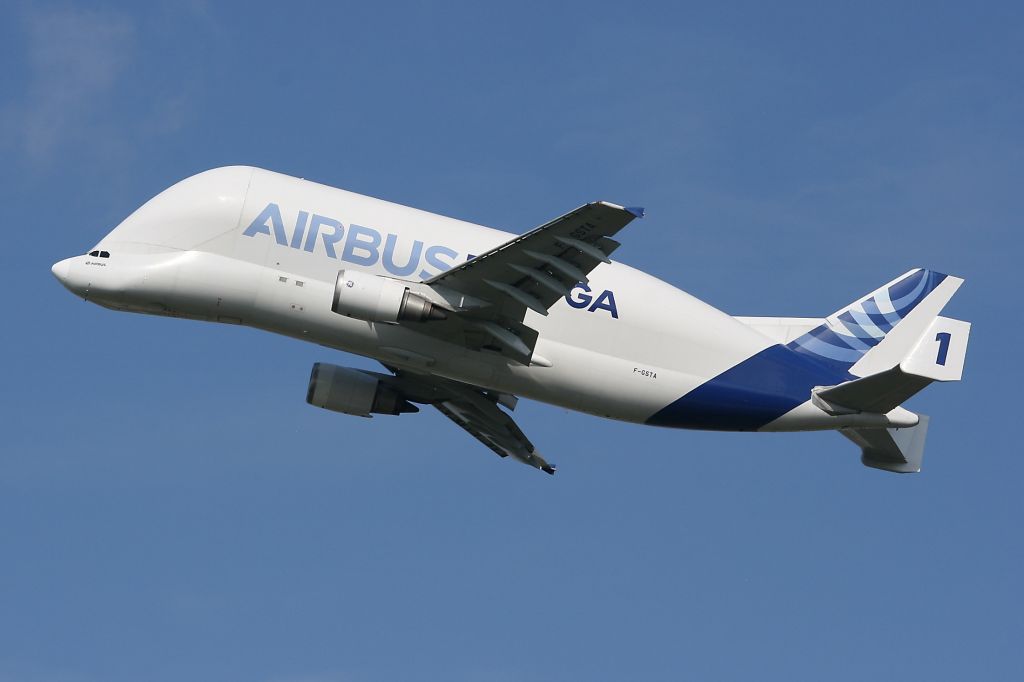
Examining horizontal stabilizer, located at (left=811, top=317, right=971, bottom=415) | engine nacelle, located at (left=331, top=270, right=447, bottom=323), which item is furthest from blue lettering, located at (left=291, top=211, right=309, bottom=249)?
horizontal stabilizer, located at (left=811, top=317, right=971, bottom=415)

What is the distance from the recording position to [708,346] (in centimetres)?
4797

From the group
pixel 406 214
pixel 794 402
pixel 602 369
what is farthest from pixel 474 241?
pixel 794 402

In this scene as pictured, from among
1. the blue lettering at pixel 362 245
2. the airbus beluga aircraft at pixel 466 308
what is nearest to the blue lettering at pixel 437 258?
the airbus beluga aircraft at pixel 466 308

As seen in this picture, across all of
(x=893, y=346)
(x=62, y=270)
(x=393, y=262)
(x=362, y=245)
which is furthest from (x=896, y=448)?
(x=62, y=270)

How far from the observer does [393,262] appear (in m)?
46.5

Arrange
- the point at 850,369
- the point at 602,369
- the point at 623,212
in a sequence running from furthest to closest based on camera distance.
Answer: the point at 850,369 → the point at 602,369 → the point at 623,212

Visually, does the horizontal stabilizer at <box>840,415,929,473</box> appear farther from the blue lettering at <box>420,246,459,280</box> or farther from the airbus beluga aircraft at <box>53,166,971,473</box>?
the blue lettering at <box>420,246,459,280</box>

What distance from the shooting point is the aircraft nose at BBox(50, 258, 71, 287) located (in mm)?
46875

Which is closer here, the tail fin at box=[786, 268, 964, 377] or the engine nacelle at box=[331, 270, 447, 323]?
the engine nacelle at box=[331, 270, 447, 323]

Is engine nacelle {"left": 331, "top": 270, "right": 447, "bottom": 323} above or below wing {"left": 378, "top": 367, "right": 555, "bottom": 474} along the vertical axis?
above

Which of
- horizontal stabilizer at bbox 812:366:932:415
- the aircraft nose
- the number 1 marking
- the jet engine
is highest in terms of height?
the number 1 marking

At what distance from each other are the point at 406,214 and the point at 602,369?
8210 millimetres

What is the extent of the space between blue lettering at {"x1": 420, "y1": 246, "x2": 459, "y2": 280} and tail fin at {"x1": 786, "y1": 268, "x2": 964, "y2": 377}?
40.9 feet

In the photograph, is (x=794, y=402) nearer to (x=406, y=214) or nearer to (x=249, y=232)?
(x=406, y=214)
